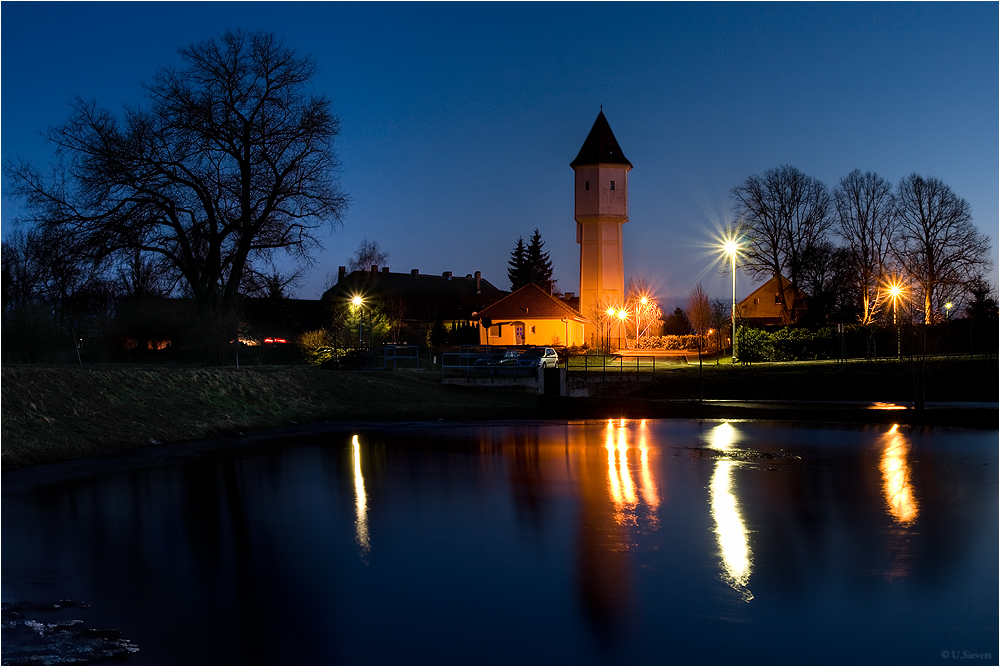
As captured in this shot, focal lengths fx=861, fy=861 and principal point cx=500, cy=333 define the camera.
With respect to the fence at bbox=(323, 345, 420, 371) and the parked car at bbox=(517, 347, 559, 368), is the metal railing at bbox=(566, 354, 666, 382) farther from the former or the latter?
the fence at bbox=(323, 345, 420, 371)

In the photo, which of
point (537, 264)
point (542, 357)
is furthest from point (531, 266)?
point (542, 357)

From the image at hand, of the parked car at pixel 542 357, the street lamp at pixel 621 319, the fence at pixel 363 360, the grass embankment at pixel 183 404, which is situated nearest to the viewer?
the grass embankment at pixel 183 404

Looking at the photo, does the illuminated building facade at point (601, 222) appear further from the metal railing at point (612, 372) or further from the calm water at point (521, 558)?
the calm water at point (521, 558)

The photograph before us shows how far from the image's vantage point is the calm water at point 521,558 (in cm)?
643

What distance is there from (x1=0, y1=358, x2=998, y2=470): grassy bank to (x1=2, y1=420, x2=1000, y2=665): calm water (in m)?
2.95

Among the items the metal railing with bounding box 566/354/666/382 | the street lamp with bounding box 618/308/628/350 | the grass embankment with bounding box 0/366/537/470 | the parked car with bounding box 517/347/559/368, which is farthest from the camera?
the street lamp with bounding box 618/308/628/350

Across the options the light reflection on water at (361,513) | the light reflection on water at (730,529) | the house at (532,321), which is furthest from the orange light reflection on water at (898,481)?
the house at (532,321)

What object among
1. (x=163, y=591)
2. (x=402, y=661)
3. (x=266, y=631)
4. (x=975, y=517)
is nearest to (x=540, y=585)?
(x=402, y=661)

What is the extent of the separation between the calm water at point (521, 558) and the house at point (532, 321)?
54173 mm

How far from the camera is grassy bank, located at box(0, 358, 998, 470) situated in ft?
54.0

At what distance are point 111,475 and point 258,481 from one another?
2.42 meters

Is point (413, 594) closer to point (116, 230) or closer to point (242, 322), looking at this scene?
point (116, 230)

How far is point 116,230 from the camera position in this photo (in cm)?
3114

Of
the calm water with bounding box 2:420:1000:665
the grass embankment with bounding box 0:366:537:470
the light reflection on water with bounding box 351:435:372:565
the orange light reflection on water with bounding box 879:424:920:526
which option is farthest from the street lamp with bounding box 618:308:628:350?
the light reflection on water with bounding box 351:435:372:565
